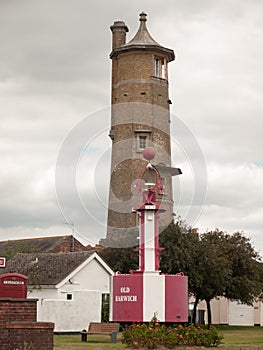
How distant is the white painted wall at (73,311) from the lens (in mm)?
42281

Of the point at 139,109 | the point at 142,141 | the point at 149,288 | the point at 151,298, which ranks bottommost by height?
the point at 151,298

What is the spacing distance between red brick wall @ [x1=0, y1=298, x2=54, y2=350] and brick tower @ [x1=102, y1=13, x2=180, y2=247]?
1590 inches

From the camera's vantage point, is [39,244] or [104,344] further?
[39,244]

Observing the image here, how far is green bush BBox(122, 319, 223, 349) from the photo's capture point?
1008 inches

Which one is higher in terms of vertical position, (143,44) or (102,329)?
(143,44)

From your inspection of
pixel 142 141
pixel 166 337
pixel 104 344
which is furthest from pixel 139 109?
pixel 166 337

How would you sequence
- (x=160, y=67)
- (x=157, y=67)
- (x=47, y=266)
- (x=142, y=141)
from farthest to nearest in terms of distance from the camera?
(x=160, y=67) < (x=157, y=67) < (x=142, y=141) < (x=47, y=266)

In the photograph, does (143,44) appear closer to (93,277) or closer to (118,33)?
(118,33)

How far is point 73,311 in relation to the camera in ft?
142

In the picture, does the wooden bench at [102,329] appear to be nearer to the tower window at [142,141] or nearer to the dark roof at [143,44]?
the tower window at [142,141]

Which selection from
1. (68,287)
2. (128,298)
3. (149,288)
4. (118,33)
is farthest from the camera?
(118,33)

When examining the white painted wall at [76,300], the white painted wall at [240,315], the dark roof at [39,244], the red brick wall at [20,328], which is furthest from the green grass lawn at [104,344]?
the white painted wall at [240,315]

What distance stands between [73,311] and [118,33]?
29.7 meters

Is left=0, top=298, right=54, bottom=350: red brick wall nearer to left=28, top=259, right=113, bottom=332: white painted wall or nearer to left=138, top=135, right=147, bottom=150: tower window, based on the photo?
left=28, top=259, right=113, bottom=332: white painted wall
